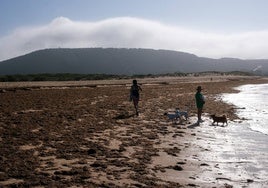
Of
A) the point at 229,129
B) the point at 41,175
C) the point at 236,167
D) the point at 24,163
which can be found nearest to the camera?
the point at 41,175

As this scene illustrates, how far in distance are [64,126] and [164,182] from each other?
8281 mm

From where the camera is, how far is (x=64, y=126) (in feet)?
55.1

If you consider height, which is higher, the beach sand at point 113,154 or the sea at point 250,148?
the beach sand at point 113,154

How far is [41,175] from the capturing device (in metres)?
9.35

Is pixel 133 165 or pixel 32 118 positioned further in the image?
pixel 32 118

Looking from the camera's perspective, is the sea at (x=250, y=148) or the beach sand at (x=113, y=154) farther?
the sea at (x=250, y=148)

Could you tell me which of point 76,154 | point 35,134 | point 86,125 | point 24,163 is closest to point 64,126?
point 86,125

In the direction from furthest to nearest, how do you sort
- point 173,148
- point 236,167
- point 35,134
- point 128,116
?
1. point 128,116
2. point 35,134
3. point 173,148
4. point 236,167

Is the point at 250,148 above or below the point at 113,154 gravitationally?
below

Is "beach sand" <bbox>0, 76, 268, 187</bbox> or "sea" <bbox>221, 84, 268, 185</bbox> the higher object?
"beach sand" <bbox>0, 76, 268, 187</bbox>

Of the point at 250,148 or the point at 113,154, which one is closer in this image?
the point at 113,154

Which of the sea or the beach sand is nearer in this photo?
the beach sand

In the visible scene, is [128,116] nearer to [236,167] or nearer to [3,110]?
[3,110]

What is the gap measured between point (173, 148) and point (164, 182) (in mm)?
3978
